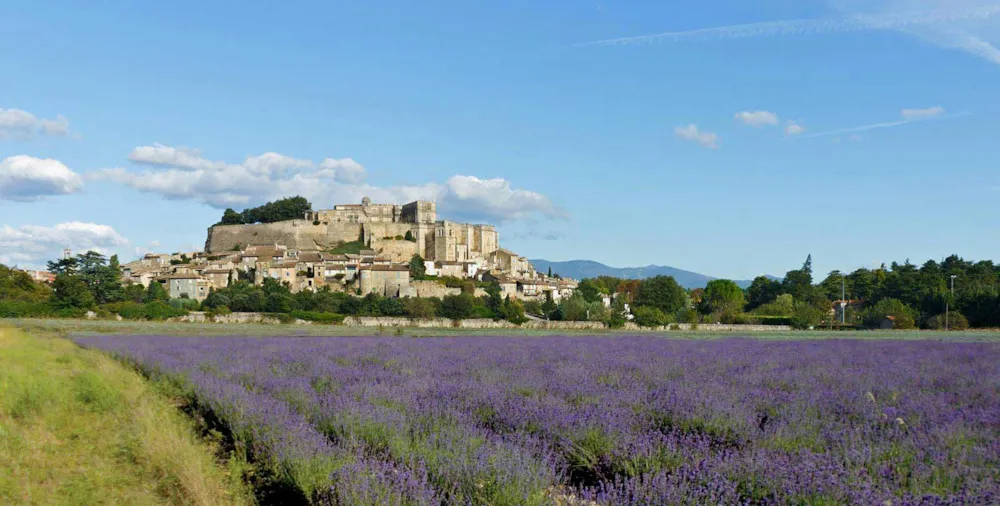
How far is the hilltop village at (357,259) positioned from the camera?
257 feet

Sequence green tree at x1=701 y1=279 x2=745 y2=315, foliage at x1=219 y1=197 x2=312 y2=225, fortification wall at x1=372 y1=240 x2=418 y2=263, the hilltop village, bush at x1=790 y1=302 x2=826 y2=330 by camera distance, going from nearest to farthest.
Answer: bush at x1=790 y1=302 x2=826 y2=330 → the hilltop village → green tree at x1=701 y1=279 x2=745 y2=315 → fortification wall at x1=372 y1=240 x2=418 y2=263 → foliage at x1=219 y1=197 x2=312 y2=225

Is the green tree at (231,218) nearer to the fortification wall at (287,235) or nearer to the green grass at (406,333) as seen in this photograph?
the fortification wall at (287,235)

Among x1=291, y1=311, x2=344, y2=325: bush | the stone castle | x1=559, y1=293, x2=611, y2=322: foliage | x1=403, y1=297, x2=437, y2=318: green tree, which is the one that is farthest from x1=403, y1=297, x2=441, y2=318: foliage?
the stone castle

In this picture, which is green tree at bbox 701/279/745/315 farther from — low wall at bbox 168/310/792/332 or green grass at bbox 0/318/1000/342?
green grass at bbox 0/318/1000/342

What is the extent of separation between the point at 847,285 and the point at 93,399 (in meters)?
94.9

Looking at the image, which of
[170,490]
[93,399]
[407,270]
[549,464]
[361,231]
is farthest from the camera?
[361,231]

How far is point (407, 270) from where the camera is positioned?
7981cm

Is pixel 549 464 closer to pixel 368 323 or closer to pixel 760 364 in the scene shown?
pixel 760 364

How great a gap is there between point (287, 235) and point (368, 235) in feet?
34.0

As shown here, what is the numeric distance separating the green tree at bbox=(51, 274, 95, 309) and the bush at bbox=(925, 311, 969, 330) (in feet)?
182

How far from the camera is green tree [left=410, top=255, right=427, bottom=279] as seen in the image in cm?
8719

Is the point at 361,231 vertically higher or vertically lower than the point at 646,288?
higher

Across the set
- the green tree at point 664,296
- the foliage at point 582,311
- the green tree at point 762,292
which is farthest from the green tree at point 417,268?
the green tree at point 762,292

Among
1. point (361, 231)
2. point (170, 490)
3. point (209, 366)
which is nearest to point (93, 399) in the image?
point (209, 366)
